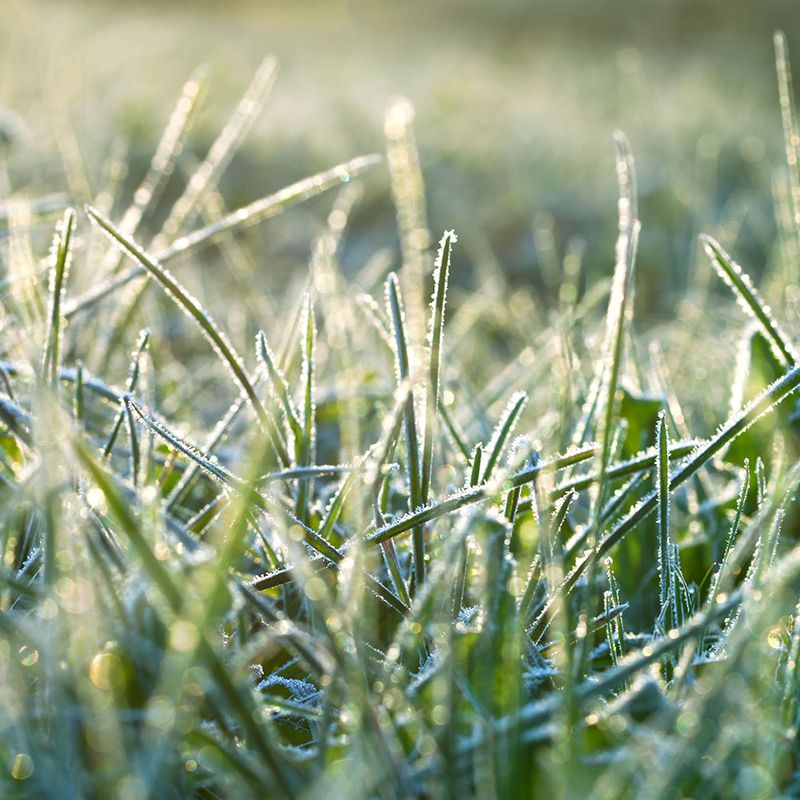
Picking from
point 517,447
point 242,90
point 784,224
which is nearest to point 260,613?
point 517,447

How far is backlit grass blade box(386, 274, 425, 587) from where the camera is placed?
389 millimetres

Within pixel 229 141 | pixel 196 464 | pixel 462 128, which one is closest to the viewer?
pixel 196 464

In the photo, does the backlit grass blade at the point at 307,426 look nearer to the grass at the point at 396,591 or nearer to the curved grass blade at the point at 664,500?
the grass at the point at 396,591

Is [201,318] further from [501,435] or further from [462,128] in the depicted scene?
[462,128]

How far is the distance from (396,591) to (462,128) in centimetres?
256

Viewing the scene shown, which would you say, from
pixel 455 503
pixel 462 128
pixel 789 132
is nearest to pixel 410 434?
pixel 455 503

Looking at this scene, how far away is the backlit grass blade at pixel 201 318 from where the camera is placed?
1.35 feet

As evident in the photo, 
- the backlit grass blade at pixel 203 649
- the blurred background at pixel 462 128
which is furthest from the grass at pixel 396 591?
the blurred background at pixel 462 128

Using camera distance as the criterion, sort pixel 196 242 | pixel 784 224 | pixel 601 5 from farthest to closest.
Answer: pixel 601 5 < pixel 784 224 < pixel 196 242

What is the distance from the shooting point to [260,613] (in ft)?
1.01

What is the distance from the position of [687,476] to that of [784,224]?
1.44 feet

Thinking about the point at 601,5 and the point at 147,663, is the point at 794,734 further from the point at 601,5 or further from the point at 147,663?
the point at 601,5

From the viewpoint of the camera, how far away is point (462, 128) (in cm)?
272

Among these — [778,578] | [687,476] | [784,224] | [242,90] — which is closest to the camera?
[778,578]
